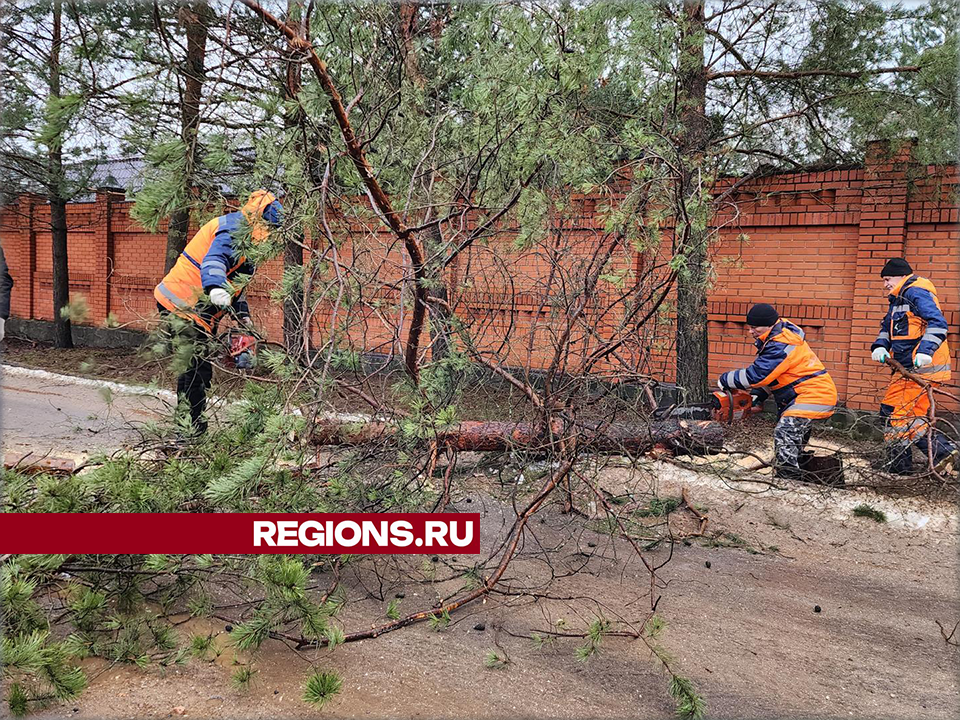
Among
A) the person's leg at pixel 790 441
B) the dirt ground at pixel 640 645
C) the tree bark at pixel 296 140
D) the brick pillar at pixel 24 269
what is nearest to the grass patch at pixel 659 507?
the dirt ground at pixel 640 645

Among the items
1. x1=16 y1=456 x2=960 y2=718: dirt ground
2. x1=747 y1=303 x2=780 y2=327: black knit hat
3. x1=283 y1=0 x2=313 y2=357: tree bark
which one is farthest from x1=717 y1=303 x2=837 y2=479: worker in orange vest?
x1=283 y1=0 x2=313 y2=357: tree bark

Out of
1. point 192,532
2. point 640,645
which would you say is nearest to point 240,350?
point 192,532

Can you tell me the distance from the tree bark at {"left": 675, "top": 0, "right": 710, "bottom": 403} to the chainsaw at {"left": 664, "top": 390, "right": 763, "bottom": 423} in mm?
303

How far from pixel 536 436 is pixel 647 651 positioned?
1.10 m

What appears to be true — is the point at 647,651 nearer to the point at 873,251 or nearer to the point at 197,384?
the point at 197,384

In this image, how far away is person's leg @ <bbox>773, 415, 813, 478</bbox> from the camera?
16.2 feet

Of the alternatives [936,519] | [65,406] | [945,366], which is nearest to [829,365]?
[945,366]

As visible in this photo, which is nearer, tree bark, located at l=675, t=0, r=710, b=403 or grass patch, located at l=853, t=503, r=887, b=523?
tree bark, located at l=675, t=0, r=710, b=403

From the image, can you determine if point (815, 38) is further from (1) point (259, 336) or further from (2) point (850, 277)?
(1) point (259, 336)

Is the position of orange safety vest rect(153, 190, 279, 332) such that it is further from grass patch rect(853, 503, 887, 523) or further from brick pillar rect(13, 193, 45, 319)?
brick pillar rect(13, 193, 45, 319)

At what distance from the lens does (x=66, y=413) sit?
721cm

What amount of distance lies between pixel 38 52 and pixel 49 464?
6550 millimetres

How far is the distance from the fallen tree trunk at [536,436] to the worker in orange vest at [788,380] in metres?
0.97

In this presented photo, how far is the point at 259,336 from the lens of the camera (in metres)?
2.93
